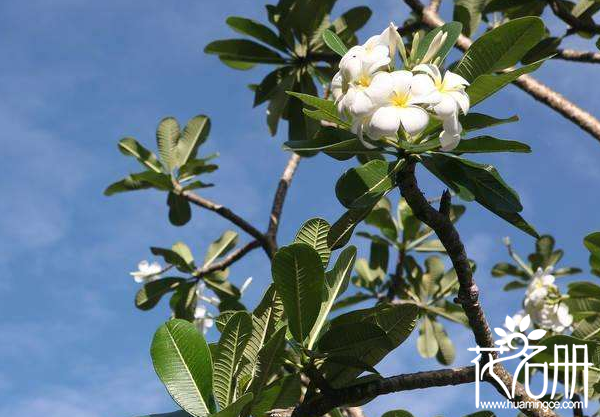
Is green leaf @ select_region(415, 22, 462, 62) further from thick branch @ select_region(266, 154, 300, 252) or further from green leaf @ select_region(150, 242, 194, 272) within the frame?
green leaf @ select_region(150, 242, 194, 272)

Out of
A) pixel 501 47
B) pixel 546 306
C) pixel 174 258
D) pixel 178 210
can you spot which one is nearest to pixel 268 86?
pixel 178 210

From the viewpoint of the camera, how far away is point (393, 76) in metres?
1.32

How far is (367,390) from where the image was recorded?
1307mm

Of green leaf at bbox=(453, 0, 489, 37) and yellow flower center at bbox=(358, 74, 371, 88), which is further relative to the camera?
green leaf at bbox=(453, 0, 489, 37)

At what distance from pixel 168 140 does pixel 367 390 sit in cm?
248

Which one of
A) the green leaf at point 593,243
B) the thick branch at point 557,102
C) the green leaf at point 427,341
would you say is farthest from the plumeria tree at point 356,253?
the green leaf at point 427,341

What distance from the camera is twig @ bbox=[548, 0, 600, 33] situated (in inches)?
113

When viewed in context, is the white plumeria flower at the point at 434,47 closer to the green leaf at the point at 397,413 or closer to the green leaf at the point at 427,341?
the green leaf at the point at 397,413

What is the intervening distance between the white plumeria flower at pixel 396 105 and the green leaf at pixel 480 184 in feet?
0.40

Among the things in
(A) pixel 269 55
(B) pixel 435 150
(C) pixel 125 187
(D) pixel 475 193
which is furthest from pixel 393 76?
(C) pixel 125 187

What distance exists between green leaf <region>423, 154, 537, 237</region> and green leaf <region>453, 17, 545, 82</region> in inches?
6.3

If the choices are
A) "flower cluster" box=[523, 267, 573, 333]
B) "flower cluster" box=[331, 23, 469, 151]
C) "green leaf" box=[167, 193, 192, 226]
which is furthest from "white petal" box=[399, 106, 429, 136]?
"green leaf" box=[167, 193, 192, 226]

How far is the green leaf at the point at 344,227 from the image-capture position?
1.38 meters

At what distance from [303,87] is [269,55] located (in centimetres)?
19
